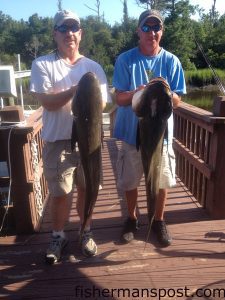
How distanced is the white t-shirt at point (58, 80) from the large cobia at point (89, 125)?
1.13 ft

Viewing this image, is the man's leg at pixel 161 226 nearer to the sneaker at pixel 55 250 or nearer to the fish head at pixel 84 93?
the sneaker at pixel 55 250

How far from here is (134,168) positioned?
3.28m

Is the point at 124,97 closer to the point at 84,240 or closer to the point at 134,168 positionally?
the point at 134,168

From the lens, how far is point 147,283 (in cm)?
283

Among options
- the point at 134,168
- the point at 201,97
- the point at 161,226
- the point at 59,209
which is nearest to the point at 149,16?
the point at 134,168

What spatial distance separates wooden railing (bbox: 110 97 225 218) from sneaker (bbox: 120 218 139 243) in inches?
35.4

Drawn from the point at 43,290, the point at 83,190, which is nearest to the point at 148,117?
the point at 83,190

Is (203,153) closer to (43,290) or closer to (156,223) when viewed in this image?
(156,223)

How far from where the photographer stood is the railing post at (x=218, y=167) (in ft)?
12.1

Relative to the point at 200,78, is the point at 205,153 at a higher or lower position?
lower

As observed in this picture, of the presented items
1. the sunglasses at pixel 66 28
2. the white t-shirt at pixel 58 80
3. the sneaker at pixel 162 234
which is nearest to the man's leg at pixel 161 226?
the sneaker at pixel 162 234

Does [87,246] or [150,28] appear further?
[87,246]

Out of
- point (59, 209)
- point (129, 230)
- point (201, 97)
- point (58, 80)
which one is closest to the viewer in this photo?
point (58, 80)

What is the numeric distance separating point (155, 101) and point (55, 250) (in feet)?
5.26
